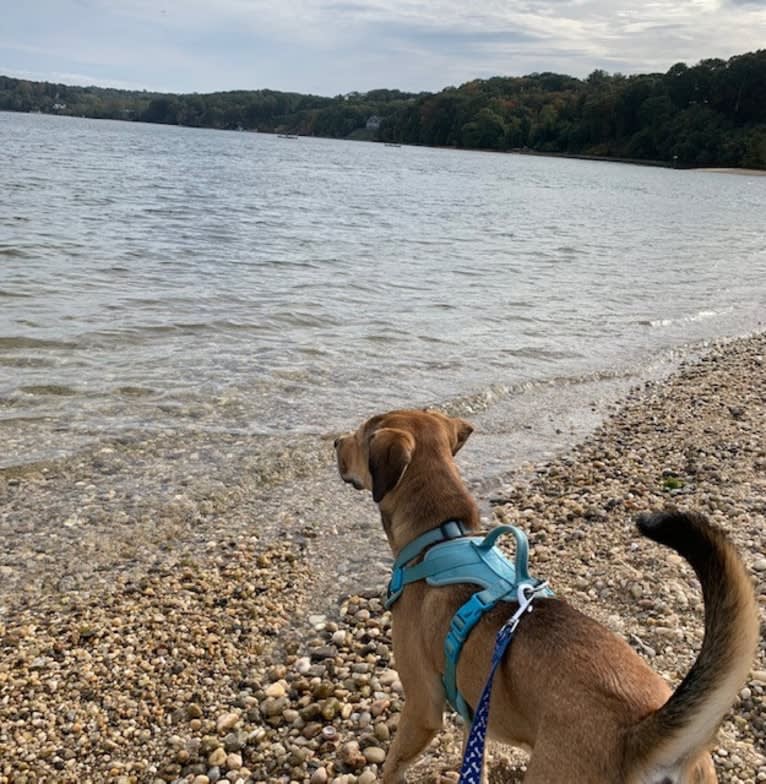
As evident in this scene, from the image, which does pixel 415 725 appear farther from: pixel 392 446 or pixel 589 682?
pixel 392 446

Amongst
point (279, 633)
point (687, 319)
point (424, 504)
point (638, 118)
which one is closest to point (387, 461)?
point (424, 504)

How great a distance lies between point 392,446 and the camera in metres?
4.20

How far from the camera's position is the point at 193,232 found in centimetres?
2764

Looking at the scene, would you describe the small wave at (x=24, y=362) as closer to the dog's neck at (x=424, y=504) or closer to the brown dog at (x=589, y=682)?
the dog's neck at (x=424, y=504)

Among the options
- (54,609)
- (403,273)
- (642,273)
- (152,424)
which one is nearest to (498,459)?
(152,424)

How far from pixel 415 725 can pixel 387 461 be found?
139cm

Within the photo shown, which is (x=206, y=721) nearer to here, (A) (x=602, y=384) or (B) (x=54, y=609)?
(B) (x=54, y=609)

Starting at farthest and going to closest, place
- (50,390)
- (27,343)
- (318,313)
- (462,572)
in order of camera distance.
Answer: (318,313) → (27,343) → (50,390) → (462,572)

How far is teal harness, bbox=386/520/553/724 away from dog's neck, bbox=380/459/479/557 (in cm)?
7

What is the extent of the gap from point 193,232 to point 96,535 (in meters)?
22.1

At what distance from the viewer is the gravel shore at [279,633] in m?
4.45

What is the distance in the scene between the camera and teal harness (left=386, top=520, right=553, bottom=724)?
3.46m

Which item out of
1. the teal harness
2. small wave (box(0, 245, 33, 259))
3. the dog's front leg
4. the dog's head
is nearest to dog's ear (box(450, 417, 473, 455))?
the dog's head

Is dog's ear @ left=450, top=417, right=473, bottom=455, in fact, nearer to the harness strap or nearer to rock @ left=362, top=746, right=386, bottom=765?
the harness strap
